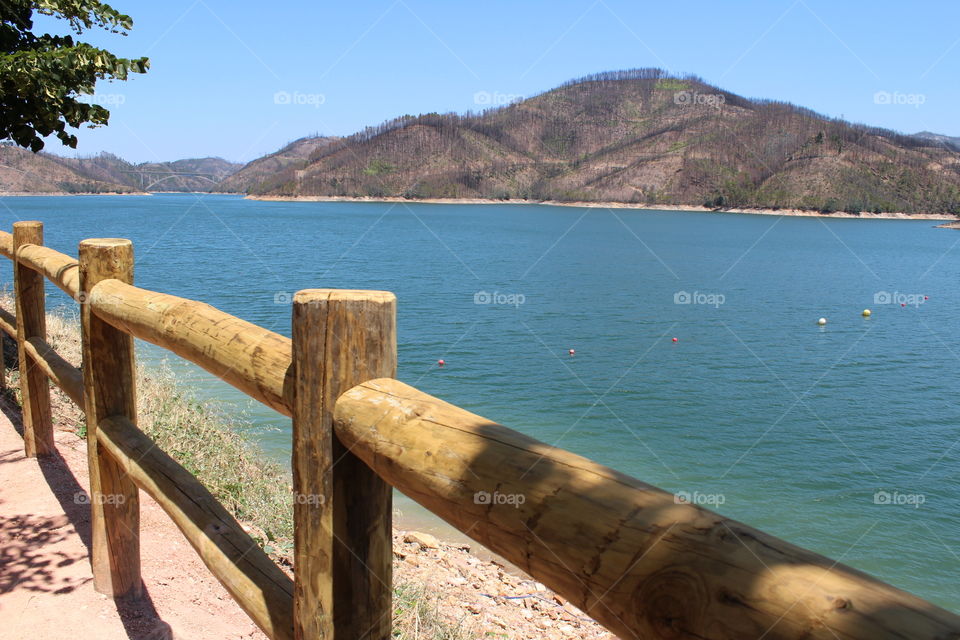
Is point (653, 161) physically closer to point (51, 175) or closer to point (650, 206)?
point (650, 206)

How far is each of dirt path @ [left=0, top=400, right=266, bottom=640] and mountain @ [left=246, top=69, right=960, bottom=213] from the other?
415 feet

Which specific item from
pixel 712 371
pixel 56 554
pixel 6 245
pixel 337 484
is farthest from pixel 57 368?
pixel 712 371

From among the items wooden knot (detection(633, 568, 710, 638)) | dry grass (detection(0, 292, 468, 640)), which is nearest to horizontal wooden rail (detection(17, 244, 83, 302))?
dry grass (detection(0, 292, 468, 640))

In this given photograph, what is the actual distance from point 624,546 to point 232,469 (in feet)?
18.5

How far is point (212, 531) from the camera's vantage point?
229 centimetres

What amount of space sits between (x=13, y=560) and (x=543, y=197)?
15080 cm

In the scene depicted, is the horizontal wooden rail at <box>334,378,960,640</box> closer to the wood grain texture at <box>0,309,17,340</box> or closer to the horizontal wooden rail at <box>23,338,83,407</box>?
the horizontal wooden rail at <box>23,338,83,407</box>

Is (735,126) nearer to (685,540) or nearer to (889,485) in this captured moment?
(889,485)

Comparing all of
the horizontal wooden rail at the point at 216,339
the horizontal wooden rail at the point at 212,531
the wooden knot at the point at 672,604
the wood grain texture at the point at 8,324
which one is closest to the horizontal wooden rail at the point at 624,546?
the wooden knot at the point at 672,604

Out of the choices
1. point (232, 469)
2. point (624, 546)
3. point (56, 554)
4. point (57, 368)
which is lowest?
point (232, 469)

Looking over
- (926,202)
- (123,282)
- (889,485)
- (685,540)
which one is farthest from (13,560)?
(926,202)

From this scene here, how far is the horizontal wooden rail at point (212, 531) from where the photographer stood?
1938 mm

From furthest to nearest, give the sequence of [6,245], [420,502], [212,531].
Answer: [6,245]
[212,531]
[420,502]

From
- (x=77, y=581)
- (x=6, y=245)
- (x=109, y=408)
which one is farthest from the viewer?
(x=6, y=245)
